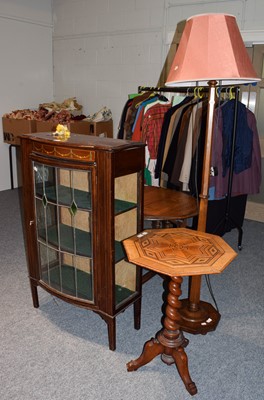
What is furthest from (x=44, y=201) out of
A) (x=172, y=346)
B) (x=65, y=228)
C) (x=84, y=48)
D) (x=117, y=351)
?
(x=84, y=48)

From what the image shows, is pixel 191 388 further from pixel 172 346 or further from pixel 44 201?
pixel 44 201

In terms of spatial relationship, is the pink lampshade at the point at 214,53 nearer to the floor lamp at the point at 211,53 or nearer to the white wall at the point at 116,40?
the floor lamp at the point at 211,53

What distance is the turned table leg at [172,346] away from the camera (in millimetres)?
1715

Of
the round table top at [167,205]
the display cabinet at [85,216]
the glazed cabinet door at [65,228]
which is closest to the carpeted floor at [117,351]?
the display cabinet at [85,216]

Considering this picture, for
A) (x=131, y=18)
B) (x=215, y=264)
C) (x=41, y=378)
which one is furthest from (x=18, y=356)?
(x=131, y=18)

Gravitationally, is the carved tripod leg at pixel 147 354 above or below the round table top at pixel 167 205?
below

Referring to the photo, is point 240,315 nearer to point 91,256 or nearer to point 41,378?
point 91,256

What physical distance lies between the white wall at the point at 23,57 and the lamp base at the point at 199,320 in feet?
12.8

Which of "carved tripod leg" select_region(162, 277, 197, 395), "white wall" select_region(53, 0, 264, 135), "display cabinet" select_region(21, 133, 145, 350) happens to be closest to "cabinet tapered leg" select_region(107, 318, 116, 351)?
"display cabinet" select_region(21, 133, 145, 350)

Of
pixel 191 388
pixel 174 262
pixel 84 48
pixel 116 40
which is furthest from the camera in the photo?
pixel 84 48

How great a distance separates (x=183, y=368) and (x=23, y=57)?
477 centimetres

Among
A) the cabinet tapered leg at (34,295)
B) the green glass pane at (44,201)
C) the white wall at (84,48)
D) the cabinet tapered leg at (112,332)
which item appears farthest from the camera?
the white wall at (84,48)

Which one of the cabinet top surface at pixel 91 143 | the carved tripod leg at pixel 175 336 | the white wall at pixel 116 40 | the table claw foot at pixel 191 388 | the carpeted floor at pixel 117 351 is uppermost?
the white wall at pixel 116 40

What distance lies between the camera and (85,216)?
192cm
